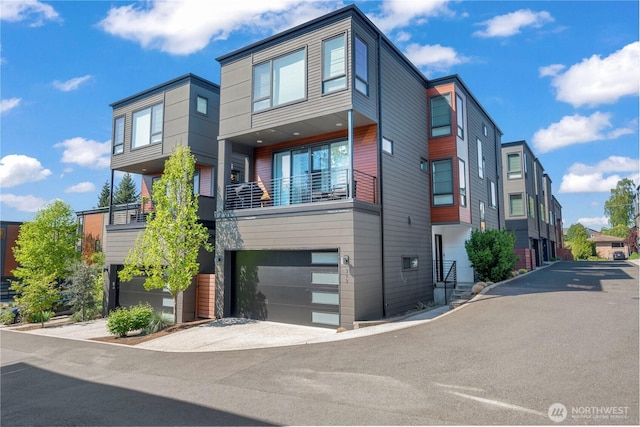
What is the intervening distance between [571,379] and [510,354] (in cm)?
148

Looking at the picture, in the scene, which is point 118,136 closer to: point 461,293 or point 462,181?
point 462,181

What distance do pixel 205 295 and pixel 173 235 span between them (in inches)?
109

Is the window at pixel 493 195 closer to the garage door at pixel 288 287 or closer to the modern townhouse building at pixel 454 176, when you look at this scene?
the modern townhouse building at pixel 454 176

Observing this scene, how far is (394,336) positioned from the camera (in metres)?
9.61

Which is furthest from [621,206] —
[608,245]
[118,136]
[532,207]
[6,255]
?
[6,255]

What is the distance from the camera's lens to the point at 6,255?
28.5 metres

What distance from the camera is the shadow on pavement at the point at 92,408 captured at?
557 cm

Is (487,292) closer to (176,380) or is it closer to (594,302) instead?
(594,302)

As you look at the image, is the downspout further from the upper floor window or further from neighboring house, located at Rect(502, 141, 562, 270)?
neighboring house, located at Rect(502, 141, 562, 270)

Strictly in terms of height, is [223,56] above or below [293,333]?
above

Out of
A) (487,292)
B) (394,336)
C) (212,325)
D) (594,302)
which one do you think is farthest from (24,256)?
(594,302)

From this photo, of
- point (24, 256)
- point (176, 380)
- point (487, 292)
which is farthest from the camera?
point (24, 256)

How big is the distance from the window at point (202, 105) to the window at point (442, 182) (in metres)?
10.1

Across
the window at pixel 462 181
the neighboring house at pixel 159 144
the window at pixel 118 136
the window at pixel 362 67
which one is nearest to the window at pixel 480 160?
the window at pixel 462 181
